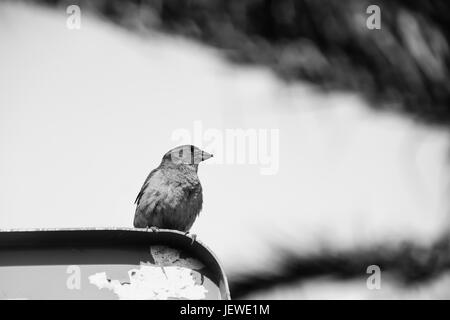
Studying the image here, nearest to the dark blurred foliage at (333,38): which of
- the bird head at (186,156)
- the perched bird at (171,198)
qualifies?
the perched bird at (171,198)

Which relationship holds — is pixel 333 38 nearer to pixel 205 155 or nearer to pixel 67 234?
pixel 67 234

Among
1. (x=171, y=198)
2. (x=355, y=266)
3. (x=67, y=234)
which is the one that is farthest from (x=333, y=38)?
(x=171, y=198)

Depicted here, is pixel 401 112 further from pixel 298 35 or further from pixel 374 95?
pixel 298 35

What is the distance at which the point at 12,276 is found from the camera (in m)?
2.84

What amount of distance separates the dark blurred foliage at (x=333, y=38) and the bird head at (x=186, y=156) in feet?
12.0

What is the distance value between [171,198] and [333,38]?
3422 millimetres

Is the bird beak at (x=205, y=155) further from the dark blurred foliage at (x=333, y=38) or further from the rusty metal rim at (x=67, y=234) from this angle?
the rusty metal rim at (x=67, y=234)

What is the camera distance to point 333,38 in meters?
3.37

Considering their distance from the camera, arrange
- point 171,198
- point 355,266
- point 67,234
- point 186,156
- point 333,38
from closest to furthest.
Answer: point 67,234 → point 355,266 → point 333,38 → point 171,198 → point 186,156

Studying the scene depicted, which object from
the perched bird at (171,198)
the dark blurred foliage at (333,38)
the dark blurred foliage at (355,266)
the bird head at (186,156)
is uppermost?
the dark blurred foliage at (333,38)

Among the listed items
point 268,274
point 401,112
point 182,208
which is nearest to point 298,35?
point 401,112

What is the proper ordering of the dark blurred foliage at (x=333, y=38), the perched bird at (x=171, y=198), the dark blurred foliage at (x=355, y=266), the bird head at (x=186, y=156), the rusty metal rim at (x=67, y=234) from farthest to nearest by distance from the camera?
the bird head at (x=186, y=156)
the perched bird at (x=171, y=198)
the dark blurred foliage at (x=333, y=38)
the dark blurred foliage at (x=355, y=266)
the rusty metal rim at (x=67, y=234)

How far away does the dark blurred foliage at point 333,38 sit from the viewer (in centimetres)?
326

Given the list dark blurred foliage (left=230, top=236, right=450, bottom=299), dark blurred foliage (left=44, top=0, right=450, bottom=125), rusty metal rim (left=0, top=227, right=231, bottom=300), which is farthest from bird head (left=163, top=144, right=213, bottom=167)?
rusty metal rim (left=0, top=227, right=231, bottom=300)
